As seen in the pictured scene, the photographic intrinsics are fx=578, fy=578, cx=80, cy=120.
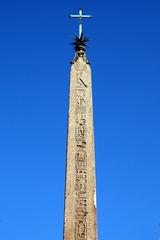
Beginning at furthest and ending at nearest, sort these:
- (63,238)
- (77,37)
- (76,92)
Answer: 1. (77,37)
2. (76,92)
3. (63,238)

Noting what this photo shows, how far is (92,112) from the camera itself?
10.9 metres

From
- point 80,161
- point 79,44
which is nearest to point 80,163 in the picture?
point 80,161

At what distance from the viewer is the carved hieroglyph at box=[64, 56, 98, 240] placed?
9711 mm

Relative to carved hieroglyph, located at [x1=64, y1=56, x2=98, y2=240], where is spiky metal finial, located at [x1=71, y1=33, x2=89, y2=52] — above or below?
above

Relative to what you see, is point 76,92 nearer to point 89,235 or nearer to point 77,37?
point 77,37

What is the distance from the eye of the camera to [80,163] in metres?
10.2

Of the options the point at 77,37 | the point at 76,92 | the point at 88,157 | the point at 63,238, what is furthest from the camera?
the point at 77,37

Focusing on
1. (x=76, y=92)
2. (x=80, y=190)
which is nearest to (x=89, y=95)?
(x=76, y=92)

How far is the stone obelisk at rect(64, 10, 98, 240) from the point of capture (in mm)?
9711

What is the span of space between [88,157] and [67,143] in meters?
0.47

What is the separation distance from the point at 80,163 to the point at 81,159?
0.25ft

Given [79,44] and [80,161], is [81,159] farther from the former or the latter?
[79,44]

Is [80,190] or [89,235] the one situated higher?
[80,190]

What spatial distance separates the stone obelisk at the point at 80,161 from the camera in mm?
9711
